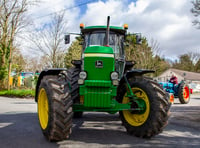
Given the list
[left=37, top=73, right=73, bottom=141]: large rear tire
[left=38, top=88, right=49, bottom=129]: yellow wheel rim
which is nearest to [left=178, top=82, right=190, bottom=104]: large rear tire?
[left=38, top=88, right=49, bottom=129]: yellow wheel rim

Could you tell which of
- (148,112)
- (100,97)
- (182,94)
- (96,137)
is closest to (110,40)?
(100,97)

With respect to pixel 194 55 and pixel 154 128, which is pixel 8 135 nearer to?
pixel 154 128

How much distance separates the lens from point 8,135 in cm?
512

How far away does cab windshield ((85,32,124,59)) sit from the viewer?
6.13 meters

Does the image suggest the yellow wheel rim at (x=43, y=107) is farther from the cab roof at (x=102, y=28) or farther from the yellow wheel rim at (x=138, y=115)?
the cab roof at (x=102, y=28)

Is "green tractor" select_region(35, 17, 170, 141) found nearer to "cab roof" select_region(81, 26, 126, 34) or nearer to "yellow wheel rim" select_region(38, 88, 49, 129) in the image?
"yellow wheel rim" select_region(38, 88, 49, 129)

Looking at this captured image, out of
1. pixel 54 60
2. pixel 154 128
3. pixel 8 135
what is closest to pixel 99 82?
pixel 154 128

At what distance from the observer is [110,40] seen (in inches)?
246

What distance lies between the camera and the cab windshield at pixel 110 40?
6.13 metres

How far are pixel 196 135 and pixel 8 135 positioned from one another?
14.2 ft

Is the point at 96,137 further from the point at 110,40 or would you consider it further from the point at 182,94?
the point at 182,94

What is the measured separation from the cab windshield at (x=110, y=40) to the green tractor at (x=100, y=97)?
45 cm

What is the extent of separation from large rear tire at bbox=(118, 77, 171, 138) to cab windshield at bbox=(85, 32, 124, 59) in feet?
4.03

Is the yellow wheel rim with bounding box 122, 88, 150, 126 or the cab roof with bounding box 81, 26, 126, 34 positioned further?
the cab roof with bounding box 81, 26, 126, 34
